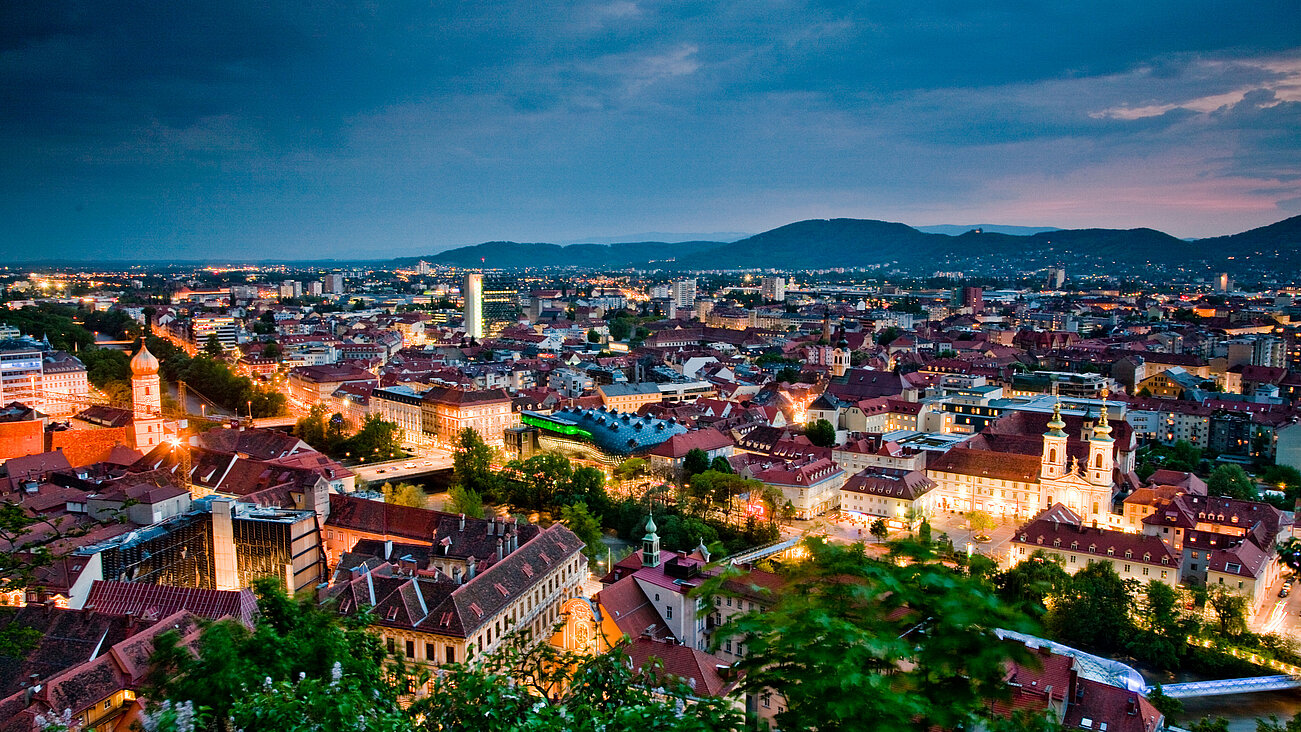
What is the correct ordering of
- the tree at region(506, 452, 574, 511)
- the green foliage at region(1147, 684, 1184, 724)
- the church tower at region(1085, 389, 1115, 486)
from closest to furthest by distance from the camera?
1. the green foliage at region(1147, 684, 1184, 724)
2. the tree at region(506, 452, 574, 511)
3. the church tower at region(1085, 389, 1115, 486)

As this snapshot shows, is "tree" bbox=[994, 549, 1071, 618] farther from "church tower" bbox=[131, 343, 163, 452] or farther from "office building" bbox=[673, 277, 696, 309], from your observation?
"office building" bbox=[673, 277, 696, 309]

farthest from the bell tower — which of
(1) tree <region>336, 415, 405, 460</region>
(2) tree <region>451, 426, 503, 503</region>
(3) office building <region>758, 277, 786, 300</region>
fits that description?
(3) office building <region>758, 277, 786, 300</region>

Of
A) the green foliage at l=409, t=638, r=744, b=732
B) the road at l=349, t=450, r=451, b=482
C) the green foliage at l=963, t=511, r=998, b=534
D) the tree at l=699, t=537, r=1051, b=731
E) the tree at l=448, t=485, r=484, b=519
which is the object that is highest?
the tree at l=699, t=537, r=1051, b=731

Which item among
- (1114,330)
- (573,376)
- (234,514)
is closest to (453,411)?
(573,376)

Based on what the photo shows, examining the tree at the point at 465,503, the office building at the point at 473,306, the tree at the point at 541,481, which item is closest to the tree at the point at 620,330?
the office building at the point at 473,306

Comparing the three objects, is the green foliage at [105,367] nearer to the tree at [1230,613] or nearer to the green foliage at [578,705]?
the green foliage at [578,705]

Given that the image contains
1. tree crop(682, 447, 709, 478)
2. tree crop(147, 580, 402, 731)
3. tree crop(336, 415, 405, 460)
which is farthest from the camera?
tree crop(336, 415, 405, 460)
